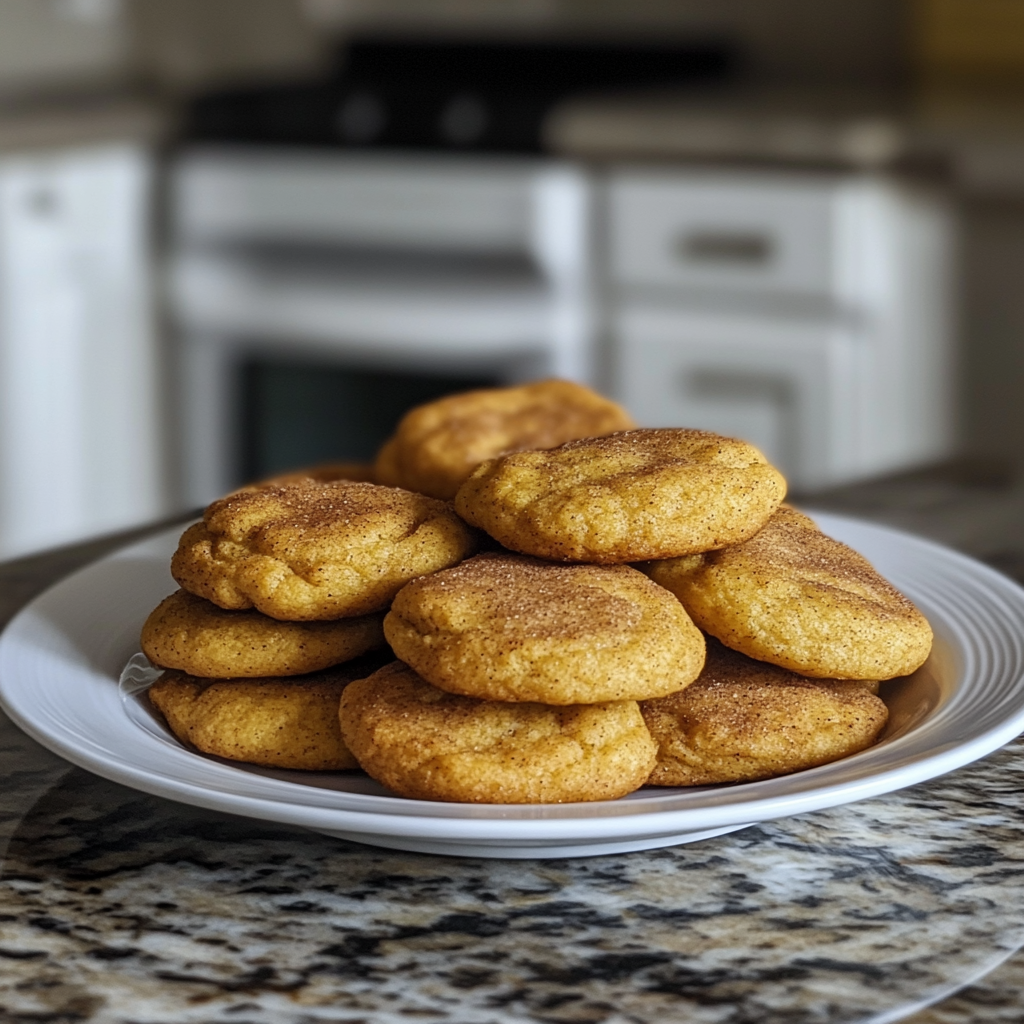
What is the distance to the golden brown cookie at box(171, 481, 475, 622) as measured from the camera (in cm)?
75

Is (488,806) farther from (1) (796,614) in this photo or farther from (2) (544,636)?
(1) (796,614)

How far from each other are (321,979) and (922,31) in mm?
2825

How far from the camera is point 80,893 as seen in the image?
0.66 m

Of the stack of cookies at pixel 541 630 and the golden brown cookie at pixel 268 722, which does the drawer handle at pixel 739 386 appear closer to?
the stack of cookies at pixel 541 630

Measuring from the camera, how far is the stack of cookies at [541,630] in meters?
0.68

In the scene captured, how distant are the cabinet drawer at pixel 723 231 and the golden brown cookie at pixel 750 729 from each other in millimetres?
1738

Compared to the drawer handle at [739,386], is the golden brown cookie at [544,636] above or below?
above

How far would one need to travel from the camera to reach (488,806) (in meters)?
0.65

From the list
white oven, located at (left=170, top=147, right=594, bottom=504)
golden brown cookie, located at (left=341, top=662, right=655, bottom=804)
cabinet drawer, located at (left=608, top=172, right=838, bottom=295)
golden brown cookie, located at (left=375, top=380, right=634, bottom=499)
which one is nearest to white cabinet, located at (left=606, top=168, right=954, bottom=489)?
cabinet drawer, located at (left=608, top=172, right=838, bottom=295)

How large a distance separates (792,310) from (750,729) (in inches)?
71.7

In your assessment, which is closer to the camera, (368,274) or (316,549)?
(316,549)

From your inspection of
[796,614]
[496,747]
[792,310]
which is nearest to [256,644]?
[496,747]

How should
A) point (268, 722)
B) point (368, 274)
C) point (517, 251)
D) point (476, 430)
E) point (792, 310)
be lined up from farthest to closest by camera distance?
point (368, 274), point (517, 251), point (792, 310), point (476, 430), point (268, 722)

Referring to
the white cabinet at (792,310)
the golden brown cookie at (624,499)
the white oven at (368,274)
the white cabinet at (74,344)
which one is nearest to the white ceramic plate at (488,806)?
the golden brown cookie at (624,499)
